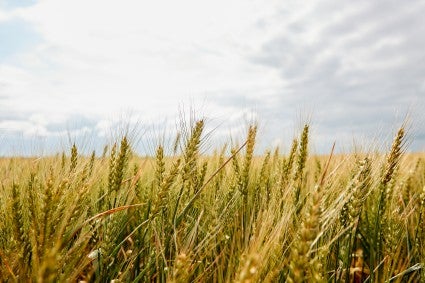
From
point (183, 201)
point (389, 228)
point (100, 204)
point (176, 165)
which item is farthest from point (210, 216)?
point (389, 228)

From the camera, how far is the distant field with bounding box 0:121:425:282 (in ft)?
3.96

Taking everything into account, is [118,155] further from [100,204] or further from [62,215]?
[62,215]

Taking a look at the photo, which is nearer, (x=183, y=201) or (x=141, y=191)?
(x=183, y=201)

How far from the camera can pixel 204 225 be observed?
2.16m

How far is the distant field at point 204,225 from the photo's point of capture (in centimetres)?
121

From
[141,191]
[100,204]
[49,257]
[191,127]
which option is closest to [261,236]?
[49,257]

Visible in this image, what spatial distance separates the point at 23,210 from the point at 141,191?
1.12 m

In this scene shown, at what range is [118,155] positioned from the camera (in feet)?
7.07

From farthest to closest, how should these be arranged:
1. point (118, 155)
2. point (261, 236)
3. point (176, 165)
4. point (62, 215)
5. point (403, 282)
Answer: point (118, 155) < point (403, 282) < point (176, 165) < point (62, 215) < point (261, 236)

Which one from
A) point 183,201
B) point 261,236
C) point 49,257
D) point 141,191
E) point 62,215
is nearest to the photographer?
point 49,257

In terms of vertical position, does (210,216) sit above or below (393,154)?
below

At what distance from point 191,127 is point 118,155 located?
0.44m

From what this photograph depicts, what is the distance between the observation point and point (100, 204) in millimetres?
2396

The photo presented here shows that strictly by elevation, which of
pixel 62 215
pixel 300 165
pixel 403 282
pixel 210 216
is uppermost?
pixel 300 165
